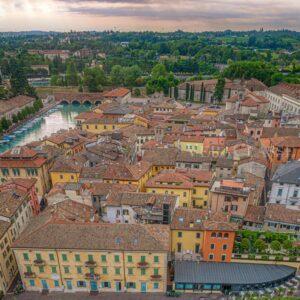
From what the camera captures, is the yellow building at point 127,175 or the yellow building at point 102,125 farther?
the yellow building at point 102,125

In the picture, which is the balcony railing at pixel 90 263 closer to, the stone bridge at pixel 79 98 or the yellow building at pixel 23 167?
the yellow building at pixel 23 167

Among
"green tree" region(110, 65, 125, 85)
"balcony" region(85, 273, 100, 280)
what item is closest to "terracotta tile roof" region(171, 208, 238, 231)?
"balcony" region(85, 273, 100, 280)

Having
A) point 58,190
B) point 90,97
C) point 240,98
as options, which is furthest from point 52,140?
point 90,97

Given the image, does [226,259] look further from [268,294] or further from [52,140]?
[52,140]

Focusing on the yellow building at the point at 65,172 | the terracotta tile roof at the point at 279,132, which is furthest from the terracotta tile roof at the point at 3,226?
the terracotta tile roof at the point at 279,132

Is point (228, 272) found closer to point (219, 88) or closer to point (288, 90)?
point (288, 90)

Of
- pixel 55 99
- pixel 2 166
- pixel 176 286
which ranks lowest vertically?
pixel 55 99

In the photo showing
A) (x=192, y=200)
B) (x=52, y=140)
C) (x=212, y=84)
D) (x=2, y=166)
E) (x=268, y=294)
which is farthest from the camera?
(x=212, y=84)
